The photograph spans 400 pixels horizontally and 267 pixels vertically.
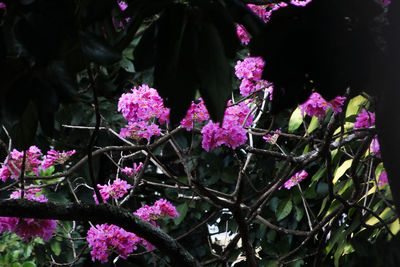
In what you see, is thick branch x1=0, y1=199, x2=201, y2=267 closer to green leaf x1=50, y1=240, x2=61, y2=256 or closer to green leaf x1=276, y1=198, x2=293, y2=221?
green leaf x1=276, y1=198, x2=293, y2=221

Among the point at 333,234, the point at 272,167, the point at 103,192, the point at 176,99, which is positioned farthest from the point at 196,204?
the point at 176,99

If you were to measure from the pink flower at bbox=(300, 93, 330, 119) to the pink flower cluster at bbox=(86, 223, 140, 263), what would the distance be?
0.75 metres

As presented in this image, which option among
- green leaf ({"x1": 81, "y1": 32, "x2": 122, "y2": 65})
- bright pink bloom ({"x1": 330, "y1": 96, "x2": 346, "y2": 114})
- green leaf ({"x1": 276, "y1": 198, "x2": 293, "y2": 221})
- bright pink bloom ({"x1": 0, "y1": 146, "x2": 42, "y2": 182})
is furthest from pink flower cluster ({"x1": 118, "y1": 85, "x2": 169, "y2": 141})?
green leaf ({"x1": 276, "y1": 198, "x2": 293, "y2": 221})

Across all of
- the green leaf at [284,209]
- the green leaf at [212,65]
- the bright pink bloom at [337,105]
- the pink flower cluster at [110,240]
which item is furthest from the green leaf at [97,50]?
the green leaf at [284,209]

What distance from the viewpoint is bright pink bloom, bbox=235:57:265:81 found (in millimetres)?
2205

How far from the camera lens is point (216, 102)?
0.89 m

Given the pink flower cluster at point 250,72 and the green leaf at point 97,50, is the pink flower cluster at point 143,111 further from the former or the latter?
the green leaf at point 97,50

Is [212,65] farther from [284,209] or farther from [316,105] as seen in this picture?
[284,209]

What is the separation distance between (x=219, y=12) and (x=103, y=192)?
1.65 m

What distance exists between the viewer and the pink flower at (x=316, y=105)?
6.93 feet

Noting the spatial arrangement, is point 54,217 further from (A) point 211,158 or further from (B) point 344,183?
(A) point 211,158

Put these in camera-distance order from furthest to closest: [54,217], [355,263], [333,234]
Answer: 1. [333,234]
2. [54,217]
3. [355,263]

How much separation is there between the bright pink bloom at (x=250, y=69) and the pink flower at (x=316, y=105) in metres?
0.19

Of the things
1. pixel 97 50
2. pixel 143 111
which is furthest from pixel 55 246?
pixel 97 50
